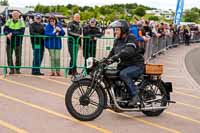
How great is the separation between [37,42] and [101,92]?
485 centimetres

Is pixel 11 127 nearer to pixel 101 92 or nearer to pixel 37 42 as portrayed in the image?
pixel 101 92

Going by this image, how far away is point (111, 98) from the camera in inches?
301

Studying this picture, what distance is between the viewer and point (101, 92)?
755 cm

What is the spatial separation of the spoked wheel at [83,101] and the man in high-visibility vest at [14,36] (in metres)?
4.50

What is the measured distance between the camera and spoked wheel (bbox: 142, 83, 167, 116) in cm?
804

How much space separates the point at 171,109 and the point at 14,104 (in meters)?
2.99

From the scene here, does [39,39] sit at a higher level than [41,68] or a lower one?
higher

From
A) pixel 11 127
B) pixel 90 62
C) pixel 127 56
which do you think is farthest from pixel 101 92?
pixel 11 127

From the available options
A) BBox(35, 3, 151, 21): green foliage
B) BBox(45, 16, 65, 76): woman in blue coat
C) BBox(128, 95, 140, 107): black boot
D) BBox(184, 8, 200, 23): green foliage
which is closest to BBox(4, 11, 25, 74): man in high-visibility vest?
BBox(45, 16, 65, 76): woman in blue coat

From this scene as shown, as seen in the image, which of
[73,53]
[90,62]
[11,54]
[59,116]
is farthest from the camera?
[73,53]

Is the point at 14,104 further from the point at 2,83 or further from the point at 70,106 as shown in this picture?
the point at 2,83

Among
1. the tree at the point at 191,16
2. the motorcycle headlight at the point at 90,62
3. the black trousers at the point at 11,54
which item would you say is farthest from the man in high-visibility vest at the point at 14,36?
the tree at the point at 191,16

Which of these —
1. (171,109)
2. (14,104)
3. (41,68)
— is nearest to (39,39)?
(41,68)

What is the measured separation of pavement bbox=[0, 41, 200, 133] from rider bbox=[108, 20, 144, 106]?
555mm
